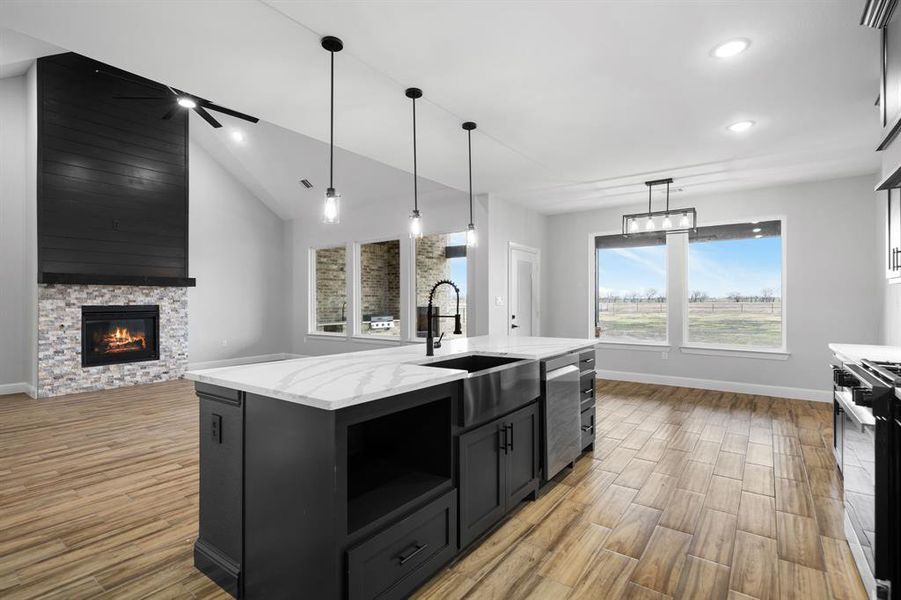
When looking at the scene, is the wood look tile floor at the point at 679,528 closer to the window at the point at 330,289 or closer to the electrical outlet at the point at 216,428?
the electrical outlet at the point at 216,428

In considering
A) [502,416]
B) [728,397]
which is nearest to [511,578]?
[502,416]

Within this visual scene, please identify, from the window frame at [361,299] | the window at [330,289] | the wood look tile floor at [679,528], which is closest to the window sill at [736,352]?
the wood look tile floor at [679,528]

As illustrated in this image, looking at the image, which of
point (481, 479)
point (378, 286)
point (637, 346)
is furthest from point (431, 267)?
point (481, 479)

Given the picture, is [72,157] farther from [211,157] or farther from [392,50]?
[392,50]

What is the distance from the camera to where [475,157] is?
4508 millimetres

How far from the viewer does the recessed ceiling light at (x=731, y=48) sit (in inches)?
97.1

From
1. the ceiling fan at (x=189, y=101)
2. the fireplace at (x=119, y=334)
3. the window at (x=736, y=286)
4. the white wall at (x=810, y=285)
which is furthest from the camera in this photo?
the fireplace at (x=119, y=334)

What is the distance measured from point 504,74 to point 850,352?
297cm

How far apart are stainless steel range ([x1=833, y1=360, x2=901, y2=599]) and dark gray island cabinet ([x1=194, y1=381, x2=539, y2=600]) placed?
157 cm

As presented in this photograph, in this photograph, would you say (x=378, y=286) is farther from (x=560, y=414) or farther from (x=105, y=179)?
(x=560, y=414)

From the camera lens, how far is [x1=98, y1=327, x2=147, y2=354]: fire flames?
6.30m

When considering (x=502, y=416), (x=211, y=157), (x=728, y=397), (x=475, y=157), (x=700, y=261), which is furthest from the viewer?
(x=211, y=157)

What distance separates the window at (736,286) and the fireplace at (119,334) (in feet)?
25.6

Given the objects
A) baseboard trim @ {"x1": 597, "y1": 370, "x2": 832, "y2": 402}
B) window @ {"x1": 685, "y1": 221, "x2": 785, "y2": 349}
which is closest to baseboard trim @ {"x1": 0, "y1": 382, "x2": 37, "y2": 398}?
baseboard trim @ {"x1": 597, "y1": 370, "x2": 832, "y2": 402}
